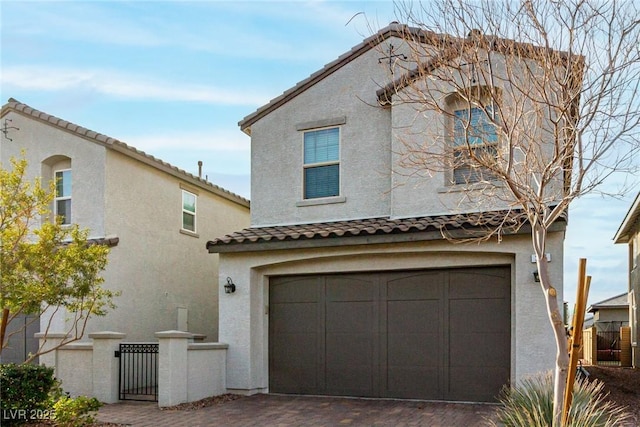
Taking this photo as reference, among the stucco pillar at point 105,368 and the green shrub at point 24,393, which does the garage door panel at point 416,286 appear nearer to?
the stucco pillar at point 105,368

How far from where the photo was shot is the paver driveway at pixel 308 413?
396 inches

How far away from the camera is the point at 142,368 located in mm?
13117

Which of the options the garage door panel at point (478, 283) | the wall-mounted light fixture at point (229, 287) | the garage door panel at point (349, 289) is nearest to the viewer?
the garage door panel at point (478, 283)

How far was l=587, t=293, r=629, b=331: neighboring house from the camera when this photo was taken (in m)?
24.7

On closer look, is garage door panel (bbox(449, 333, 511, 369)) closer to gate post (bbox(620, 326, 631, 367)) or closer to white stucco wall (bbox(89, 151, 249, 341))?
white stucco wall (bbox(89, 151, 249, 341))

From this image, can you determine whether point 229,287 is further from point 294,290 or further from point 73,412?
point 73,412

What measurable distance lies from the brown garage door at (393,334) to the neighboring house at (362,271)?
22 mm

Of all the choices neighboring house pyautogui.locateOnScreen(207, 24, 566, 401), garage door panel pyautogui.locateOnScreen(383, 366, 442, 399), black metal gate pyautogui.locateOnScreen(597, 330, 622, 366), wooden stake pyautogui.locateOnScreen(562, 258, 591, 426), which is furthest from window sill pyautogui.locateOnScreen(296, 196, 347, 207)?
black metal gate pyautogui.locateOnScreen(597, 330, 622, 366)

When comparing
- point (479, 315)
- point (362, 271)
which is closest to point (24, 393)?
point (362, 271)

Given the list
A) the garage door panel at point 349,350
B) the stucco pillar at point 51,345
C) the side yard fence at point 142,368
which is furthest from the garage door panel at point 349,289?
the stucco pillar at point 51,345

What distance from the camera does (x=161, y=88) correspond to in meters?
11.2

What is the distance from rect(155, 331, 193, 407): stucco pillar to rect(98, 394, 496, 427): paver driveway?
1.13ft

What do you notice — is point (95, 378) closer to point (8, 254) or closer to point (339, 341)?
point (8, 254)

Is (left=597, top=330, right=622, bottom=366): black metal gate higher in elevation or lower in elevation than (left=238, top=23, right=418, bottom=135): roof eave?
lower
